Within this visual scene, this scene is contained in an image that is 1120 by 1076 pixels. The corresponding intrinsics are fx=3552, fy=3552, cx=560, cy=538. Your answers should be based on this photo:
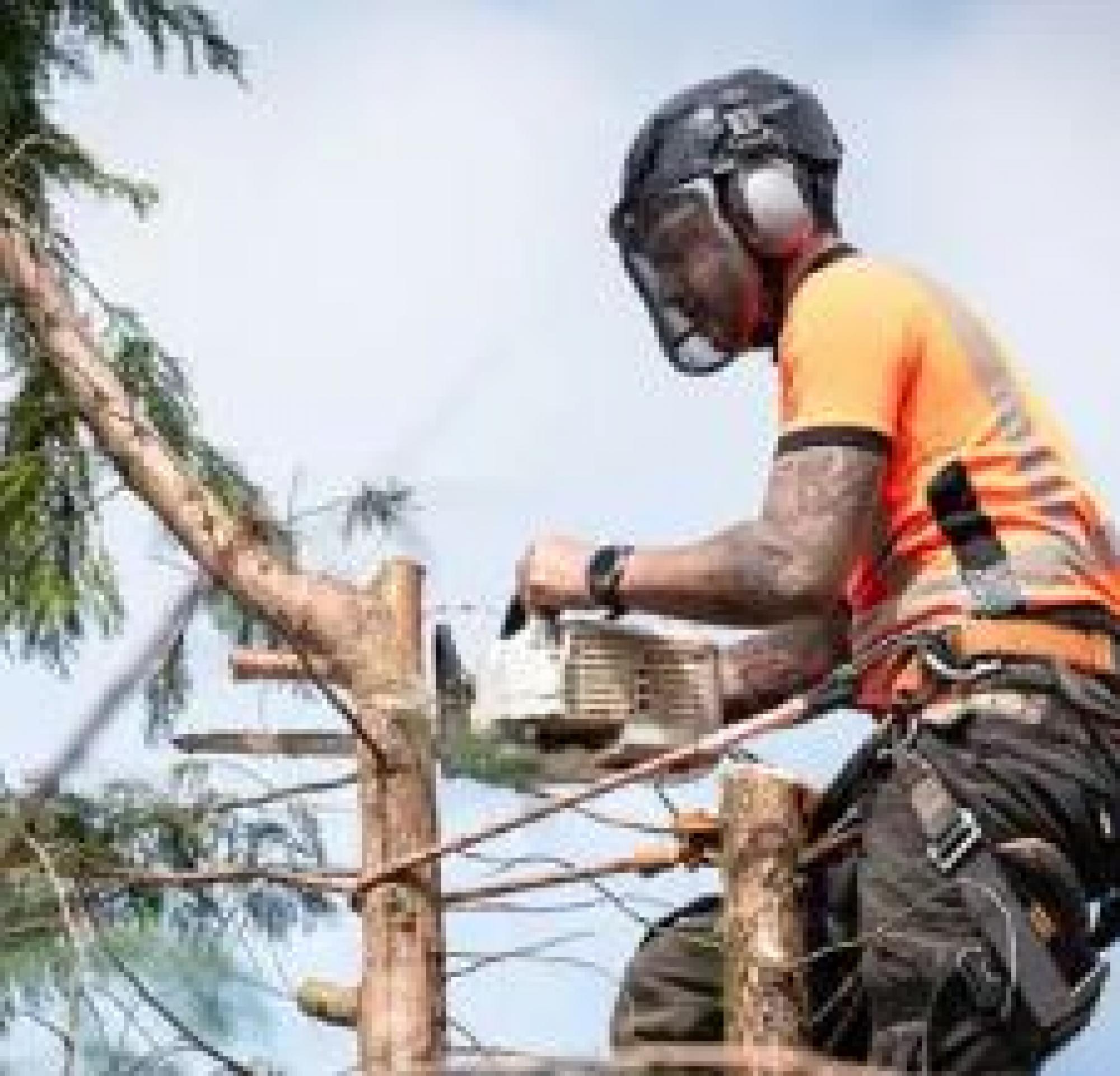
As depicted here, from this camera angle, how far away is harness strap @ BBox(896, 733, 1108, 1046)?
16.9 feet

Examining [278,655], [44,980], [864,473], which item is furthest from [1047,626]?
[44,980]

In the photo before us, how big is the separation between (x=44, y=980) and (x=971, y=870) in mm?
1650

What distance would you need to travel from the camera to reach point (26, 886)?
243 inches

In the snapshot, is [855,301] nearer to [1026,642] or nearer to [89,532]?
[1026,642]

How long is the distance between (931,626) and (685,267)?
2.69 ft

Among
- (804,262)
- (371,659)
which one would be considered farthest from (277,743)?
(804,262)

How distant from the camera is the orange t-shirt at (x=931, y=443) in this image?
5414 mm

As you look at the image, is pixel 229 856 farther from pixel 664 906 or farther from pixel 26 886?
pixel 664 906

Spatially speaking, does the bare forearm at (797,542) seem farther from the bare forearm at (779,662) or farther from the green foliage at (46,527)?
the green foliage at (46,527)

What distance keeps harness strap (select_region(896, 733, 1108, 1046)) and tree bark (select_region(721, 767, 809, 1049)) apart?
11.9 inches

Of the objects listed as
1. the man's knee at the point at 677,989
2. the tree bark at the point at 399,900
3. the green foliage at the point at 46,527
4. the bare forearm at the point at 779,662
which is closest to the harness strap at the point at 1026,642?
the bare forearm at the point at 779,662

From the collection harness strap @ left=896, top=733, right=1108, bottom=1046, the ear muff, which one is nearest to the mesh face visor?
the ear muff

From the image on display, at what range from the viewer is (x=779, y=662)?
19.8ft

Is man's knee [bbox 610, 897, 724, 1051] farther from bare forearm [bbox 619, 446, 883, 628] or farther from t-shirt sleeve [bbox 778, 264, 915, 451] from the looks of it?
t-shirt sleeve [bbox 778, 264, 915, 451]
